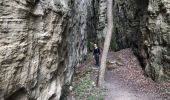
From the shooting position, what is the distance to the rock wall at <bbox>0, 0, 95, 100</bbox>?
6.13 meters

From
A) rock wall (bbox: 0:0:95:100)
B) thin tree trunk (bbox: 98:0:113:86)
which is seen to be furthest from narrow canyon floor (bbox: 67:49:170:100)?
rock wall (bbox: 0:0:95:100)

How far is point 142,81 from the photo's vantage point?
607 inches

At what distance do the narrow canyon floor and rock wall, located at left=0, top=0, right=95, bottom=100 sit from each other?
3.96 meters

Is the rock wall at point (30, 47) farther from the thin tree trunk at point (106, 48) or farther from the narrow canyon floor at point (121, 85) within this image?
the thin tree trunk at point (106, 48)

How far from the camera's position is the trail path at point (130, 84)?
43.6ft

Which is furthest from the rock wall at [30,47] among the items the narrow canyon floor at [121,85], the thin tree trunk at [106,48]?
the thin tree trunk at [106,48]

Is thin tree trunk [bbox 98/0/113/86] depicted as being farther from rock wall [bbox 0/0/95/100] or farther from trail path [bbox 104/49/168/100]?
rock wall [bbox 0/0/95/100]

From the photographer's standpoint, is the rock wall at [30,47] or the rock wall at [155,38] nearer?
the rock wall at [30,47]

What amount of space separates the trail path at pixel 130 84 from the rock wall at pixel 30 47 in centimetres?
492

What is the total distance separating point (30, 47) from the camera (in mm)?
7320

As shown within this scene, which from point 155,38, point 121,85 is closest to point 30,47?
point 121,85

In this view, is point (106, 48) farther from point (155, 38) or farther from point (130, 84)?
point (155, 38)

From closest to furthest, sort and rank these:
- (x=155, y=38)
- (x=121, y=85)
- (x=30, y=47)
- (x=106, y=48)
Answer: (x=30, y=47) < (x=155, y=38) < (x=121, y=85) < (x=106, y=48)

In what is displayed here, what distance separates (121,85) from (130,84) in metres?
0.61
